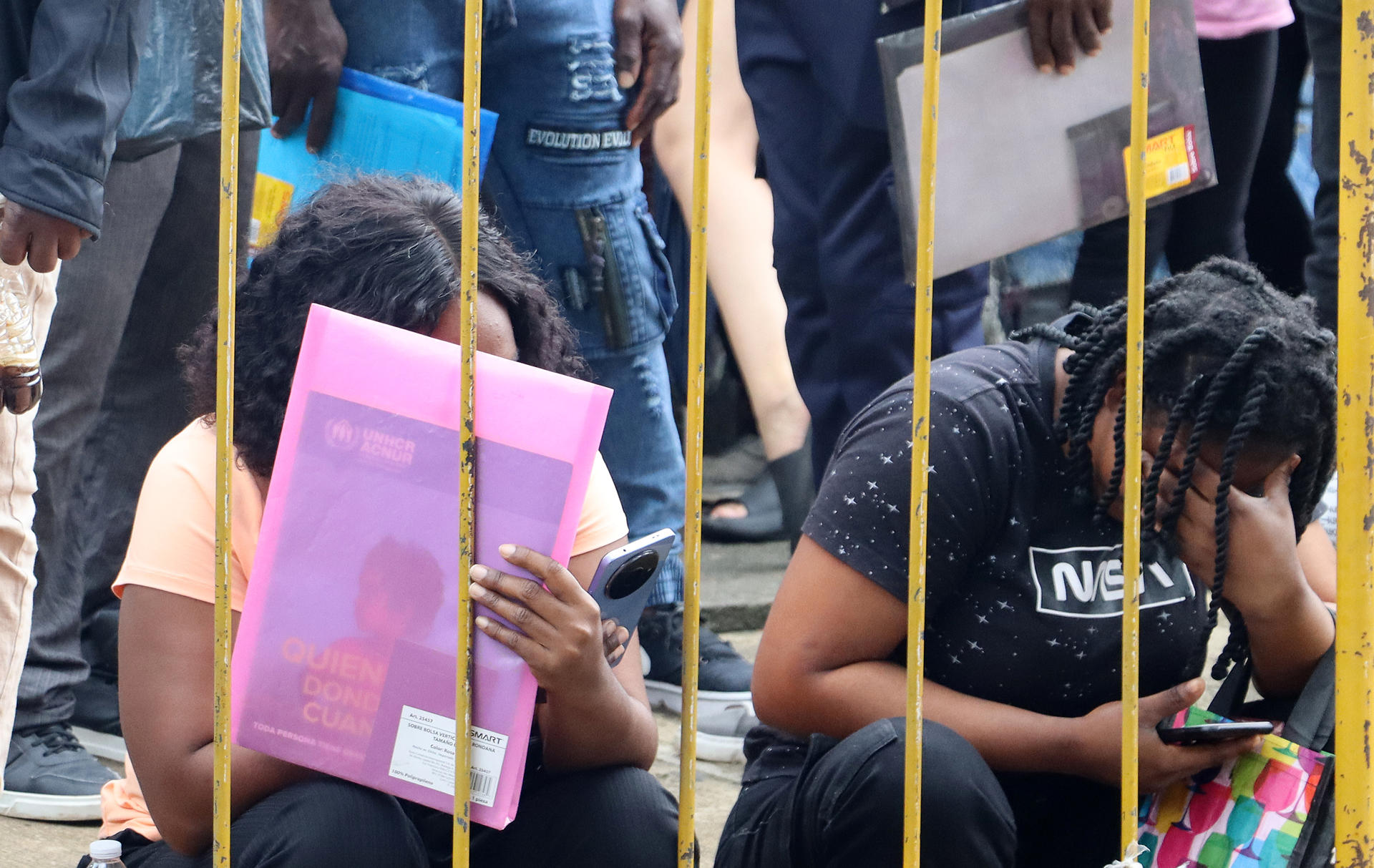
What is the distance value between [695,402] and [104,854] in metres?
0.71

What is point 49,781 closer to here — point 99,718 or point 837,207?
point 99,718

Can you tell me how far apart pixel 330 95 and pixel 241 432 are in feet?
2.30

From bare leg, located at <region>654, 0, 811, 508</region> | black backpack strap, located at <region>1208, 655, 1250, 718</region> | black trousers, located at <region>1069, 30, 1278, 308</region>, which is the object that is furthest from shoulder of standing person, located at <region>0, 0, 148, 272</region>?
black trousers, located at <region>1069, 30, 1278, 308</region>

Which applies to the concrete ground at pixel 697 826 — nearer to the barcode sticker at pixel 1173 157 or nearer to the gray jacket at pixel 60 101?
the gray jacket at pixel 60 101

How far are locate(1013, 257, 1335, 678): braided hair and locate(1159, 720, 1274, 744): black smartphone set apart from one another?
0.52ft

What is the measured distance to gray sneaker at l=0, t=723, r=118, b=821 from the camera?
2.17 metres

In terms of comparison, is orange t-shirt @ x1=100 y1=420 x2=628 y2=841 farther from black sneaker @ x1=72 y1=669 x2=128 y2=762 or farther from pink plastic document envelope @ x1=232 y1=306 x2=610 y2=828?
black sneaker @ x1=72 y1=669 x2=128 y2=762

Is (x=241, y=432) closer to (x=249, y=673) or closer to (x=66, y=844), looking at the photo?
(x=249, y=673)

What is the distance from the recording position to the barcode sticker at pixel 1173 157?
223 centimetres

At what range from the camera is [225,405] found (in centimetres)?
135

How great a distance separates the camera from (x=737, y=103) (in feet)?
11.3

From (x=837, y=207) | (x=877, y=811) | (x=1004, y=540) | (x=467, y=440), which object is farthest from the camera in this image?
(x=837, y=207)

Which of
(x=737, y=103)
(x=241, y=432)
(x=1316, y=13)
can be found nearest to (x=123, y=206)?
(x=241, y=432)

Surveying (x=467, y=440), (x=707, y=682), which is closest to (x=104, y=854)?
(x=467, y=440)
